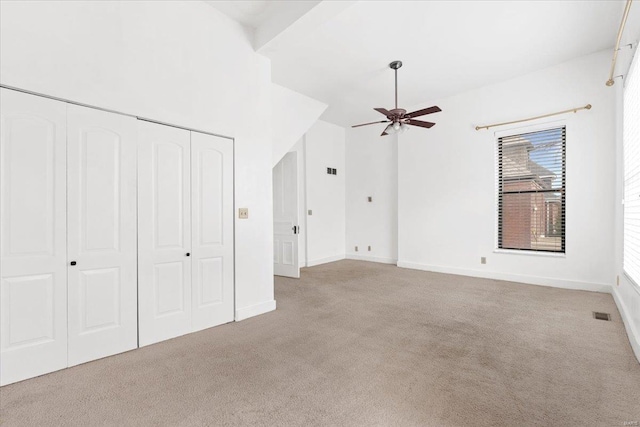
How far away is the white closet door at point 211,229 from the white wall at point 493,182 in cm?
419

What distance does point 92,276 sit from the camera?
7.88ft

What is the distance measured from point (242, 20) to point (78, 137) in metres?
2.19

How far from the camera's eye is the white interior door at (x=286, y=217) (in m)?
5.39

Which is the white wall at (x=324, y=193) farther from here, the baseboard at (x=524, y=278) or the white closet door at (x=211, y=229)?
the white closet door at (x=211, y=229)

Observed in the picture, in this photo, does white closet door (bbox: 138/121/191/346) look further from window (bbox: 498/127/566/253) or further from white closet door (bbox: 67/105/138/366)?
window (bbox: 498/127/566/253)

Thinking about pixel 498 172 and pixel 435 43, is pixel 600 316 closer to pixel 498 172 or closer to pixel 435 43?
pixel 498 172

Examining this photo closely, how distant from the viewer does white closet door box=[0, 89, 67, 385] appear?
204cm

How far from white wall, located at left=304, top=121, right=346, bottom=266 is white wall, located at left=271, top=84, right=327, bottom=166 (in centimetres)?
128

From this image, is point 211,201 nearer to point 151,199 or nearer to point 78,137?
point 151,199

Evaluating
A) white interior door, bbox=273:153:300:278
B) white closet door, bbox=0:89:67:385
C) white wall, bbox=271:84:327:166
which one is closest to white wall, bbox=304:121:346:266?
white interior door, bbox=273:153:300:278

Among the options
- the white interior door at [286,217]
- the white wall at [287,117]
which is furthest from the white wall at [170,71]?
the white interior door at [286,217]

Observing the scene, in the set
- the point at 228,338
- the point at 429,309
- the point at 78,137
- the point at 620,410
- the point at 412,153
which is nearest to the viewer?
the point at 620,410

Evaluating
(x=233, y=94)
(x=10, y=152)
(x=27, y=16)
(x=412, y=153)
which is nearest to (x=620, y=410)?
(x=233, y=94)

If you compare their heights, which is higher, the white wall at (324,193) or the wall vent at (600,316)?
the white wall at (324,193)
